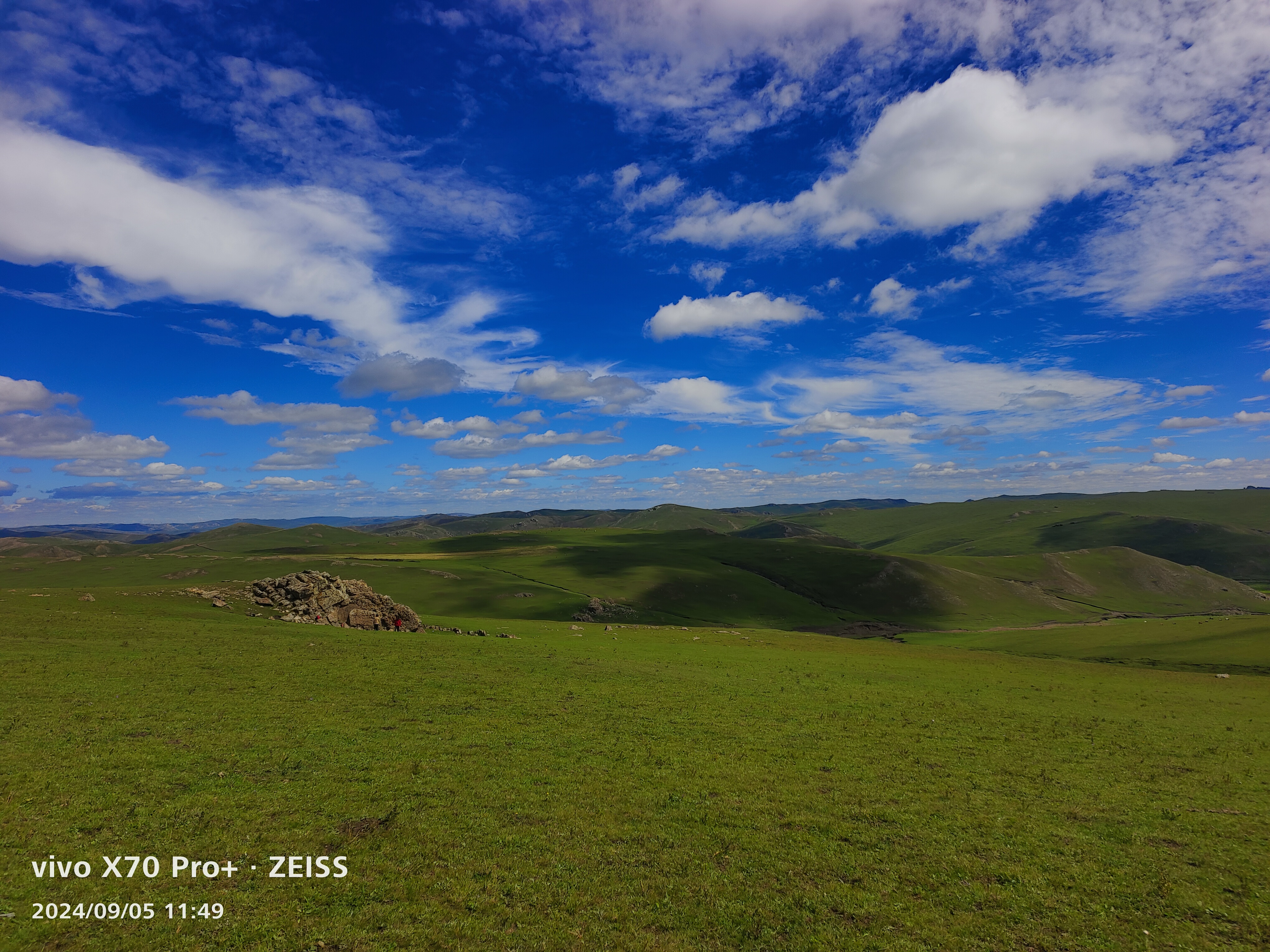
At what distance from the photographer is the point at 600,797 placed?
20734 millimetres

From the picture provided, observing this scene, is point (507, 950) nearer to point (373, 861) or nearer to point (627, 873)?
point (627, 873)

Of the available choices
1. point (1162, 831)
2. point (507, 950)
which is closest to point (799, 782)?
point (1162, 831)

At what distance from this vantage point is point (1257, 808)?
22703mm

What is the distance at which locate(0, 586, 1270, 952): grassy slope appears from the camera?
45.6ft

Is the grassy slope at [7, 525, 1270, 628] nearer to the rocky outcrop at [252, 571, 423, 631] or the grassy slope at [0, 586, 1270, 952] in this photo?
the rocky outcrop at [252, 571, 423, 631]

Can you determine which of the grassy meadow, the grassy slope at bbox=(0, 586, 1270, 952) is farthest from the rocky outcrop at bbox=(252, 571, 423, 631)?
the grassy slope at bbox=(0, 586, 1270, 952)

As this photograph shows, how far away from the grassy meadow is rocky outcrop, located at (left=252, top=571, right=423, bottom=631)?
8.56 m

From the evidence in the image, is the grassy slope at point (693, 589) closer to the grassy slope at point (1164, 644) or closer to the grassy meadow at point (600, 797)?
the grassy slope at point (1164, 644)

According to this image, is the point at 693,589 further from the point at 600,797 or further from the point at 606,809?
the point at 606,809

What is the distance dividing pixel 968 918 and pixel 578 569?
169022 mm

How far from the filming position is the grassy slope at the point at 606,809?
1391cm

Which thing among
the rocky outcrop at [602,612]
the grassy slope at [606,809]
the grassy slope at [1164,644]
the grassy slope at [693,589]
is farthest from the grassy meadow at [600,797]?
the grassy slope at [693,589]

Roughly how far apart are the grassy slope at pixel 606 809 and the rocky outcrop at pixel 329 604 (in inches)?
804

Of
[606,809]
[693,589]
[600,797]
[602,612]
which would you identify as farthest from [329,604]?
[693,589]
